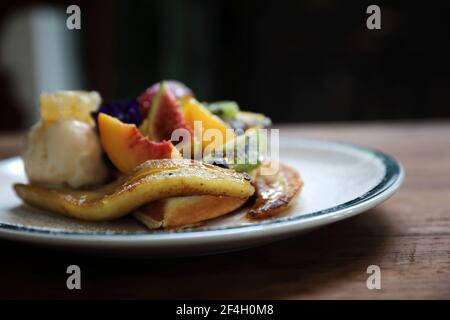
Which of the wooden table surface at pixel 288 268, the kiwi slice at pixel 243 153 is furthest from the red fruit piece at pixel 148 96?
the wooden table surface at pixel 288 268

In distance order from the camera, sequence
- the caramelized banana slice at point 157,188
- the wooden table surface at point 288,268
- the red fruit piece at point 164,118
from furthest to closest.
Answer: the red fruit piece at point 164,118 < the caramelized banana slice at point 157,188 < the wooden table surface at point 288,268

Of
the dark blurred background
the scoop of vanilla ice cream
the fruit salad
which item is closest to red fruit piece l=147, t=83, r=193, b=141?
the fruit salad

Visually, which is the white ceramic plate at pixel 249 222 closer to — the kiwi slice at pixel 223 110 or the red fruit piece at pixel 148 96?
the kiwi slice at pixel 223 110

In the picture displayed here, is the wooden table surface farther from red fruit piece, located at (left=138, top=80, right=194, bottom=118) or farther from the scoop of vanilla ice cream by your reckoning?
red fruit piece, located at (left=138, top=80, right=194, bottom=118)

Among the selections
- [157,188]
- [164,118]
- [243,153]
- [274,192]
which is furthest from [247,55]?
[157,188]

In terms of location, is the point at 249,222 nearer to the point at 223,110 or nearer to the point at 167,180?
the point at 167,180

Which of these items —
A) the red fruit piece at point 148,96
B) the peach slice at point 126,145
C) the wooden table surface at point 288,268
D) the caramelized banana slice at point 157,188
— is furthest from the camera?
the red fruit piece at point 148,96
